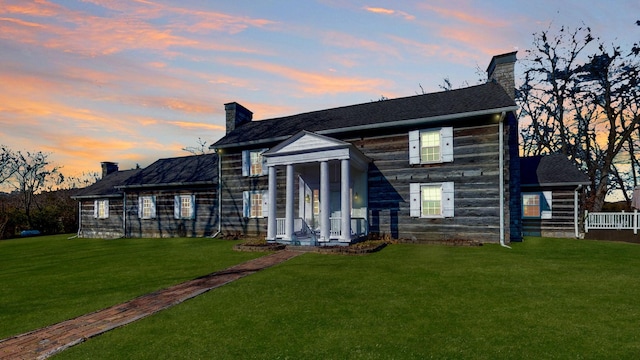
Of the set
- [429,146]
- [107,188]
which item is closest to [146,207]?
[107,188]

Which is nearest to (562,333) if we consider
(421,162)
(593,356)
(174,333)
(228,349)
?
(593,356)

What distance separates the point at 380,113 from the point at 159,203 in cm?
1715

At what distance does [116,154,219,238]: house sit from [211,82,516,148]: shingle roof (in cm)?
364

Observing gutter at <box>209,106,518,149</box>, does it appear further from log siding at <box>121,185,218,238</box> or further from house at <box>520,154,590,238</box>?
house at <box>520,154,590,238</box>

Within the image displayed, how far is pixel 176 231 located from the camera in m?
22.9

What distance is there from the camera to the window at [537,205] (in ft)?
61.8

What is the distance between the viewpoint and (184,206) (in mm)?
22875

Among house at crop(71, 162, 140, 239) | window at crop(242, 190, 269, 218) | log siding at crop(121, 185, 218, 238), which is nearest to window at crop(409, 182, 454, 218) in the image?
window at crop(242, 190, 269, 218)

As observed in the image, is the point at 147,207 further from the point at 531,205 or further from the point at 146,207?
the point at 531,205

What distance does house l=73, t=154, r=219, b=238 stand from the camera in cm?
2211

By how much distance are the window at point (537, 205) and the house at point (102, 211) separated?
94.2ft

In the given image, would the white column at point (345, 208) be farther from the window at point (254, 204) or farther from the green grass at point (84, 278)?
the window at point (254, 204)

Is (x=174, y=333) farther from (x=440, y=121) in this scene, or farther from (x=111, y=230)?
(x=111, y=230)

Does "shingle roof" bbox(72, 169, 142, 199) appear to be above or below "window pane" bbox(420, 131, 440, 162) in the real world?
below
